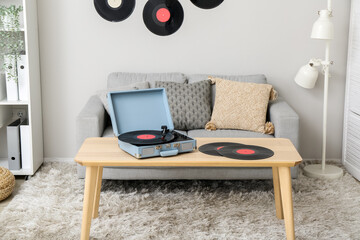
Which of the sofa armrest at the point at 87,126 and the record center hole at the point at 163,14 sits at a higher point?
the record center hole at the point at 163,14

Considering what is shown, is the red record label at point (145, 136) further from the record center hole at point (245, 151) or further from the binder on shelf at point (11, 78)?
the binder on shelf at point (11, 78)

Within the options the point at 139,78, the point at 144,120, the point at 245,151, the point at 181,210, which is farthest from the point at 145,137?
the point at 139,78

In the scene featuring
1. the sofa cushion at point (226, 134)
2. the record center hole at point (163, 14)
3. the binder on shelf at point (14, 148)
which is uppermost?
the record center hole at point (163, 14)

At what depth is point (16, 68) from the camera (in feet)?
12.2

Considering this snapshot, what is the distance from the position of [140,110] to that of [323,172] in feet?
5.73

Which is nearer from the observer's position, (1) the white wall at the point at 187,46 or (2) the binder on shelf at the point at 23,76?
(2) the binder on shelf at the point at 23,76

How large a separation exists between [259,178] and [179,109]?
761 millimetres

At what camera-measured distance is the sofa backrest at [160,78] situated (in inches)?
153

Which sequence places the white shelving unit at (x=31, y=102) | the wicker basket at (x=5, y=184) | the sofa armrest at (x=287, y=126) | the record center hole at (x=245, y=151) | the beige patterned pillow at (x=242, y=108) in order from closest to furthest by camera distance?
the record center hole at (x=245, y=151)
the wicker basket at (x=5, y=184)
the sofa armrest at (x=287, y=126)
the beige patterned pillow at (x=242, y=108)
the white shelving unit at (x=31, y=102)

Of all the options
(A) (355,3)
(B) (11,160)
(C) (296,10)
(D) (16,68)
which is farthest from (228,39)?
(B) (11,160)

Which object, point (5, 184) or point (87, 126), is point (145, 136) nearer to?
point (87, 126)

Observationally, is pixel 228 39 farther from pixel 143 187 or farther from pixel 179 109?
pixel 143 187

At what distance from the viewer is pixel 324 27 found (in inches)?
145

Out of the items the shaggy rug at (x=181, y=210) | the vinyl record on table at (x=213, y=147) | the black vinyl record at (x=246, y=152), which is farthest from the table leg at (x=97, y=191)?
the black vinyl record at (x=246, y=152)
